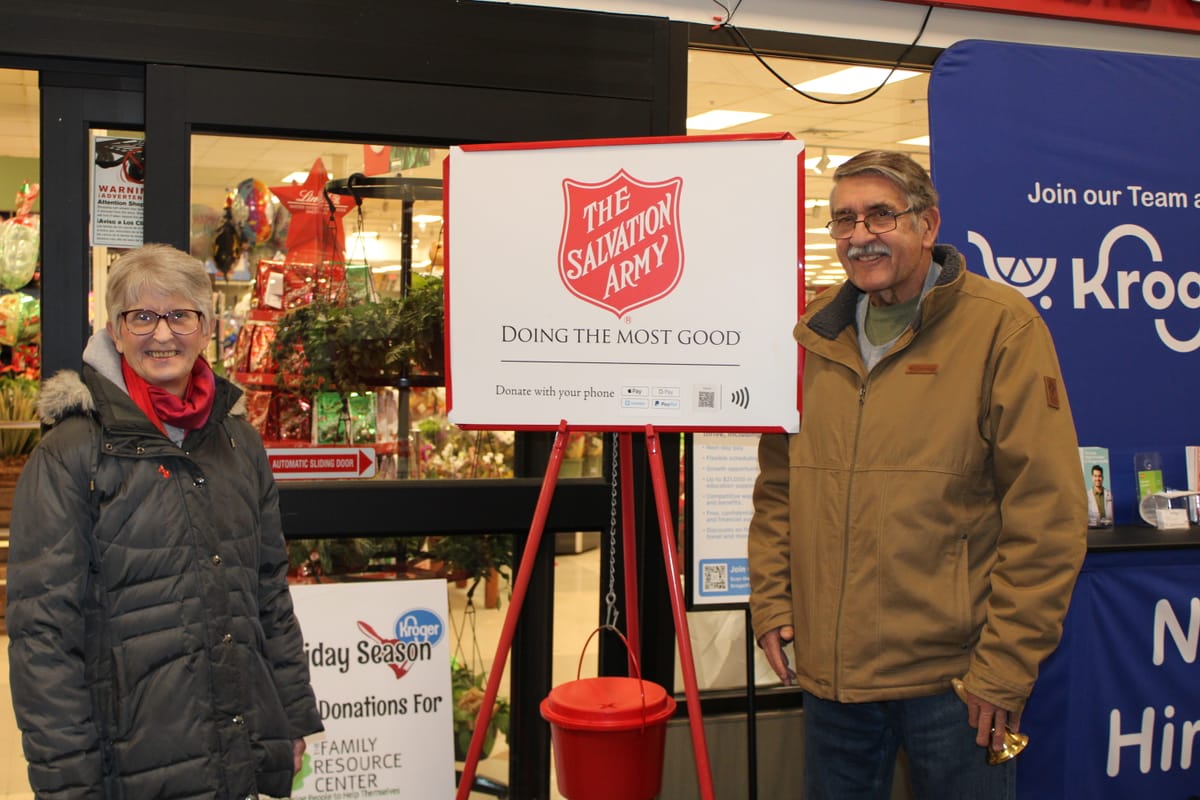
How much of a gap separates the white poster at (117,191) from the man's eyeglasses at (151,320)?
1.13 m

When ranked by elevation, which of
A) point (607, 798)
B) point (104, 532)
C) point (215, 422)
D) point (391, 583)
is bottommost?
point (607, 798)

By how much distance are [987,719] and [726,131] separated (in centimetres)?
187

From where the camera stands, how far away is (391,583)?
3016 mm

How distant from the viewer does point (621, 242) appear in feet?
8.50

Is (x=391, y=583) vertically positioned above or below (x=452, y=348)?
below

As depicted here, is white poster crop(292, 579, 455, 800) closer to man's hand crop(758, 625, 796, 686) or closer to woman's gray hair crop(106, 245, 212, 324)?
man's hand crop(758, 625, 796, 686)

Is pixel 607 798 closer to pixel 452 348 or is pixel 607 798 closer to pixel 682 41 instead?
pixel 452 348

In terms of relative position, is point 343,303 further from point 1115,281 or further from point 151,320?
point 1115,281

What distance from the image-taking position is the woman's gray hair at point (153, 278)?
73.5 inches

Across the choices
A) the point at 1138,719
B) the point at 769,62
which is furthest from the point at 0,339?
the point at 1138,719

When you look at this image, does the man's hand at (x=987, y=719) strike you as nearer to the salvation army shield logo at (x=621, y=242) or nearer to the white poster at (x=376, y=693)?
the salvation army shield logo at (x=621, y=242)

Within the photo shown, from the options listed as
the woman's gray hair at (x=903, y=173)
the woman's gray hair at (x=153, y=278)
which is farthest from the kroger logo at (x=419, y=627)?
the woman's gray hair at (x=903, y=173)

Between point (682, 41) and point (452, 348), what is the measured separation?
Result: 3.96 feet

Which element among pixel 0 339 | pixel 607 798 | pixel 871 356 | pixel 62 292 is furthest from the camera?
pixel 0 339
